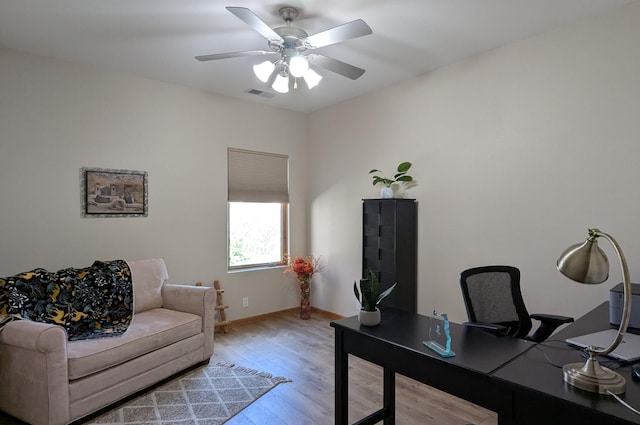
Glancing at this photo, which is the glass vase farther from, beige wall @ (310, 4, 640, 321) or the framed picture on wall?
the framed picture on wall

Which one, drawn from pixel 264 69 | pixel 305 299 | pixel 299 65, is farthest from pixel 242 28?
pixel 305 299

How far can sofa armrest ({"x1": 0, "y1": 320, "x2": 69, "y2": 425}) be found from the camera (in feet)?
7.15

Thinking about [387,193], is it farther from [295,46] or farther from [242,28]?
[242,28]

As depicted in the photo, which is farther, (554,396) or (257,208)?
(257,208)

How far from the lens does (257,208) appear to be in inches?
187

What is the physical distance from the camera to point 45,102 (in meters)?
3.21

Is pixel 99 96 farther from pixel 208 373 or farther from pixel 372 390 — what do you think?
pixel 372 390

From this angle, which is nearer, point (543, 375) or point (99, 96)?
point (543, 375)

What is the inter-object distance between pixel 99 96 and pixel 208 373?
2816mm

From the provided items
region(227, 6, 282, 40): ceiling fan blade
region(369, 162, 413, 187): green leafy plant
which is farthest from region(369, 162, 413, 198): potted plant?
region(227, 6, 282, 40): ceiling fan blade

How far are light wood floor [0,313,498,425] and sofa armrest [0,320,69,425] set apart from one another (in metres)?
0.25

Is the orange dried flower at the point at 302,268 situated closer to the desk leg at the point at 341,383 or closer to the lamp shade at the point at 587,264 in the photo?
the desk leg at the point at 341,383

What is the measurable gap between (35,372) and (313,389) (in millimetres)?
1877

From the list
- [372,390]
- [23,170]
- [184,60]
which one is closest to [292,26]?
[184,60]
